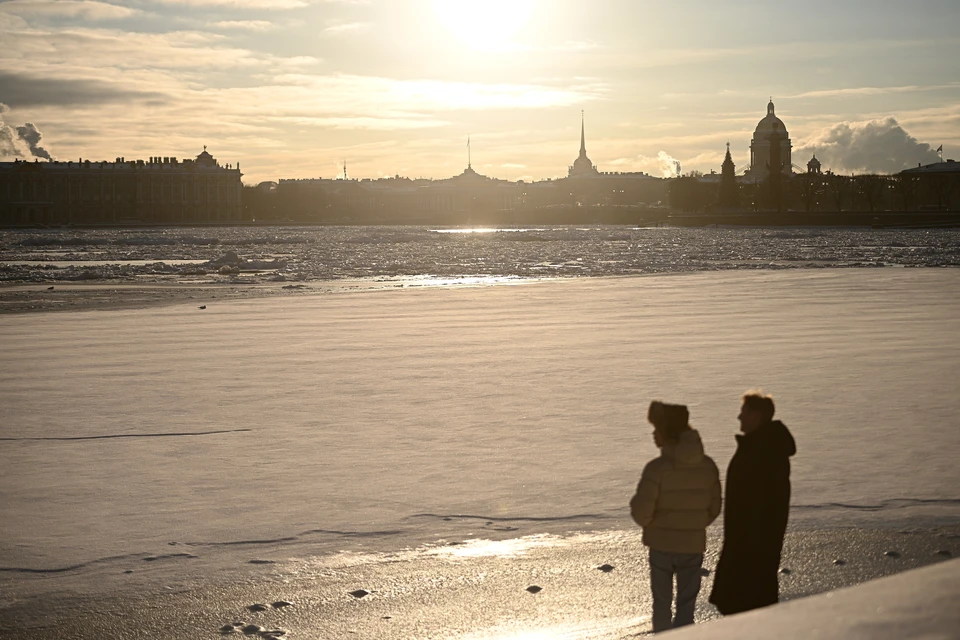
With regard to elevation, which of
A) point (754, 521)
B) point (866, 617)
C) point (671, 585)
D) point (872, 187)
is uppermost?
point (872, 187)

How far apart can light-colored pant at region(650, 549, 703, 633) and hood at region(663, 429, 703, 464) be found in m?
0.43

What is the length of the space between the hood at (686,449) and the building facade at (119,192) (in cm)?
15742

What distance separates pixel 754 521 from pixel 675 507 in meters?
0.33

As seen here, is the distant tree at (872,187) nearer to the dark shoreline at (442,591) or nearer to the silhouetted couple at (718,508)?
the dark shoreline at (442,591)

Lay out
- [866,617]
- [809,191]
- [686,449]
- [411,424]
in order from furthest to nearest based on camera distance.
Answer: [809,191] → [411,424] → [686,449] → [866,617]

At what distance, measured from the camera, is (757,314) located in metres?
19.4

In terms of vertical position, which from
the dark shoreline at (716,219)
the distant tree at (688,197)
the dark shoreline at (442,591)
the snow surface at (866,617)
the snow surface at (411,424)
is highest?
the distant tree at (688,197)

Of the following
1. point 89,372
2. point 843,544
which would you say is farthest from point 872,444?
point 89,372

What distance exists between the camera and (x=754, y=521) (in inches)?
185

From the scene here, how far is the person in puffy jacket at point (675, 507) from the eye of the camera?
14.9ft

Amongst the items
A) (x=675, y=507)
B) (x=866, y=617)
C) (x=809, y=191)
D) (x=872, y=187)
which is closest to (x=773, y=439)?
(x=675, y=507)

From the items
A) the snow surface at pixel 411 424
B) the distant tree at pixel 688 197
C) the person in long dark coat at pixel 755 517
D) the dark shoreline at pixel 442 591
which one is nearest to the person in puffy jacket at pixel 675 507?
the person in long dark coat at pixel 755 517

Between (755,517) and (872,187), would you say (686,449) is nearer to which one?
(755,517)

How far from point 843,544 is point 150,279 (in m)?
29.6
